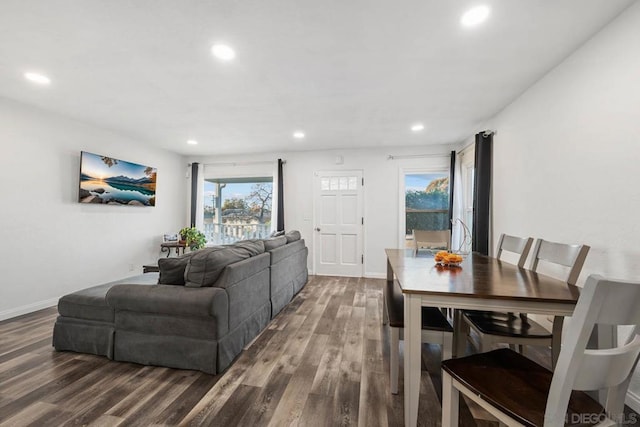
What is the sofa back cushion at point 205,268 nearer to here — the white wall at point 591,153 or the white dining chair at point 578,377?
the white dining chair at point 578,377

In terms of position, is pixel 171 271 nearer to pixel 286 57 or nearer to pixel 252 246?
pixel 252 246

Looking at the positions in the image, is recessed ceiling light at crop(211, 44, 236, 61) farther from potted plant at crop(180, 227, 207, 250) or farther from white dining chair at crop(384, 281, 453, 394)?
potted plant at crop(180, 227, 207, 250)

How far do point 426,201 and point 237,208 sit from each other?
12.6 feet

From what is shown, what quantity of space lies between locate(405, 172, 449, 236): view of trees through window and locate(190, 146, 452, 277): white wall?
21cm

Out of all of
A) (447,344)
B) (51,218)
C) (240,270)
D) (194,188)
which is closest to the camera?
(447,344)

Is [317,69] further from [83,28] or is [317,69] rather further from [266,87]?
[83,28]

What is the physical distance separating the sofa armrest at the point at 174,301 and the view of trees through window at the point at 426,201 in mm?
3769

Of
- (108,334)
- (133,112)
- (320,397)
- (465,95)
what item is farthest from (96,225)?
(465,95)

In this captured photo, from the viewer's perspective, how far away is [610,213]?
174cm

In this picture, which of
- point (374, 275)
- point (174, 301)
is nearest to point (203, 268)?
point (174, 301)

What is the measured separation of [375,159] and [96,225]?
4543mm

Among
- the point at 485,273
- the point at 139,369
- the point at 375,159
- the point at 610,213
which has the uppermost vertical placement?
the point at 375,159

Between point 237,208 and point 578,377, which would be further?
point 237,208

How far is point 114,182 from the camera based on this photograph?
3.95 m
